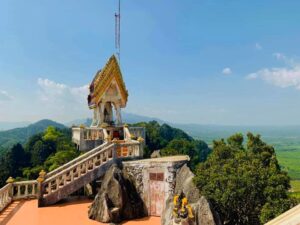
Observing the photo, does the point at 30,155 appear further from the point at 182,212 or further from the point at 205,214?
the point at 205,214

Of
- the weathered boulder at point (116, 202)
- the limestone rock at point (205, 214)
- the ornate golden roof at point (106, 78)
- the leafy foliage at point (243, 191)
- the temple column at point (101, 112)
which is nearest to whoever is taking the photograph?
the limestone rock at point (205, 214)

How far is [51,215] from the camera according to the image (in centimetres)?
1192

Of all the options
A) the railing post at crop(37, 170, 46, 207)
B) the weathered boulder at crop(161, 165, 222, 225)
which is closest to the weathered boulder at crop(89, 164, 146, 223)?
the weathered boulder at crop(161, 165, 222, 225)

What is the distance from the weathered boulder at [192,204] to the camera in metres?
8.94

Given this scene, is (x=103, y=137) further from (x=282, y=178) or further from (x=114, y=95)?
(x=282, y=178)

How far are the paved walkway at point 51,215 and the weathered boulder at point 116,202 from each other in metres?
0.35

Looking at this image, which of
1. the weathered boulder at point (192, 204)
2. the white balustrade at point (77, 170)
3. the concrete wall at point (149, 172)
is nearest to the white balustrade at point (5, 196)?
the white balustrade at point (77, 170)

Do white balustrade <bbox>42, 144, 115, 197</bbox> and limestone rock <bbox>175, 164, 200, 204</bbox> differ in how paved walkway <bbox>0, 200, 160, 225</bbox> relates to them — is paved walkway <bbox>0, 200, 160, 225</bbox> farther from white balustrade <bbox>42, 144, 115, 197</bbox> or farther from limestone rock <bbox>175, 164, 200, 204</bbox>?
limestone rock <bbox>175, 164, 200, 204</bbox>

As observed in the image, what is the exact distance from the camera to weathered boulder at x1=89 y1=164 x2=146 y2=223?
11.5 meters

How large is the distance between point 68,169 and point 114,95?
5.94m

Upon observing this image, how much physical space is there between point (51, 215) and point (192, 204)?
233 inches

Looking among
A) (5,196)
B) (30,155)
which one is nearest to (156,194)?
(5,196)

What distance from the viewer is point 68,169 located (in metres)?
13.5

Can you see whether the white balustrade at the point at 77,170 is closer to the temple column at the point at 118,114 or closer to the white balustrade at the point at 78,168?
the white balustrade at the point at 78,168
